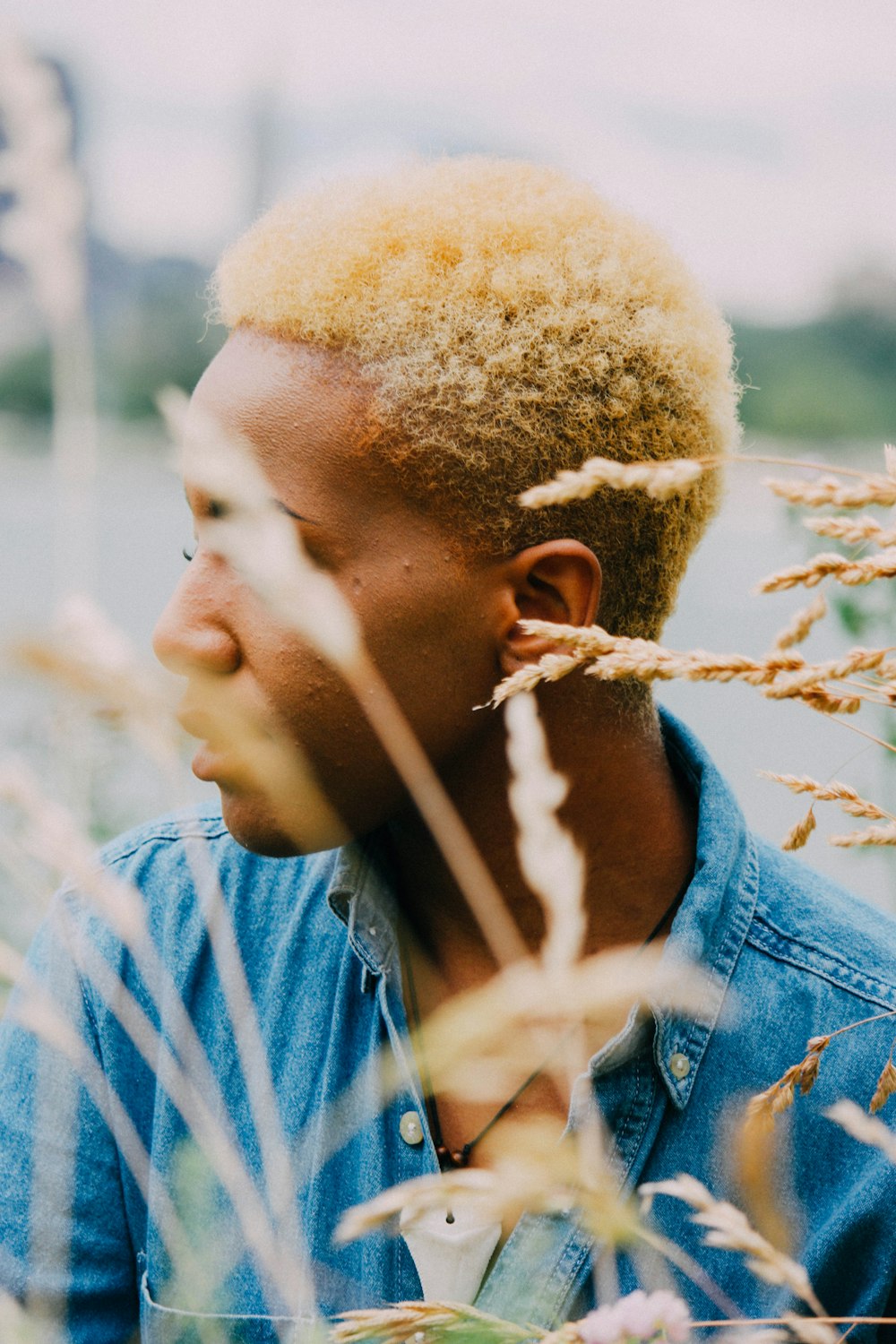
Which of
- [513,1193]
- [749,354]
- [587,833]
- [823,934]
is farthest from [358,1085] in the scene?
[749,354]

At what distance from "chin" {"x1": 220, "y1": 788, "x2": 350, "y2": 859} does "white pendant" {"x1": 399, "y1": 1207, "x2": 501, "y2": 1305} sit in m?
0.46

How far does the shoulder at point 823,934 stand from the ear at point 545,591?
1.62ft

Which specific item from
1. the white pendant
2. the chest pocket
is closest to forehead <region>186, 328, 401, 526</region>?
the white pendant

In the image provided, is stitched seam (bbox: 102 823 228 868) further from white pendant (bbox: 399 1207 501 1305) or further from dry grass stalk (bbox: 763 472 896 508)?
dry grass stalk (bbox: 763 472 896 508)

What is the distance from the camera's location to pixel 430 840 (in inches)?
62.8

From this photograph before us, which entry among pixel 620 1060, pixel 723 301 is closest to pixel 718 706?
pixel 723 301

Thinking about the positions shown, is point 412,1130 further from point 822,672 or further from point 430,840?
point 822,672

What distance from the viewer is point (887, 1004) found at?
150 centimetres

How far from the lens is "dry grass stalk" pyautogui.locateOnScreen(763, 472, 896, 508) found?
2.07 ft

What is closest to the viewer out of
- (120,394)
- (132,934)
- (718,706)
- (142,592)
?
(132,934)

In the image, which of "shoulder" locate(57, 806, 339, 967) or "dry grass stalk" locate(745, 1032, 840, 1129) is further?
"shoulder" locate(57, 806, 339, 967)

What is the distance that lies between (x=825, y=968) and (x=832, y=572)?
1025 millimetres

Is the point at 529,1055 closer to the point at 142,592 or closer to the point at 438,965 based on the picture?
the point at 438,965

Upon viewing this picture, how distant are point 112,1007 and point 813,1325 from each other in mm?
1231
